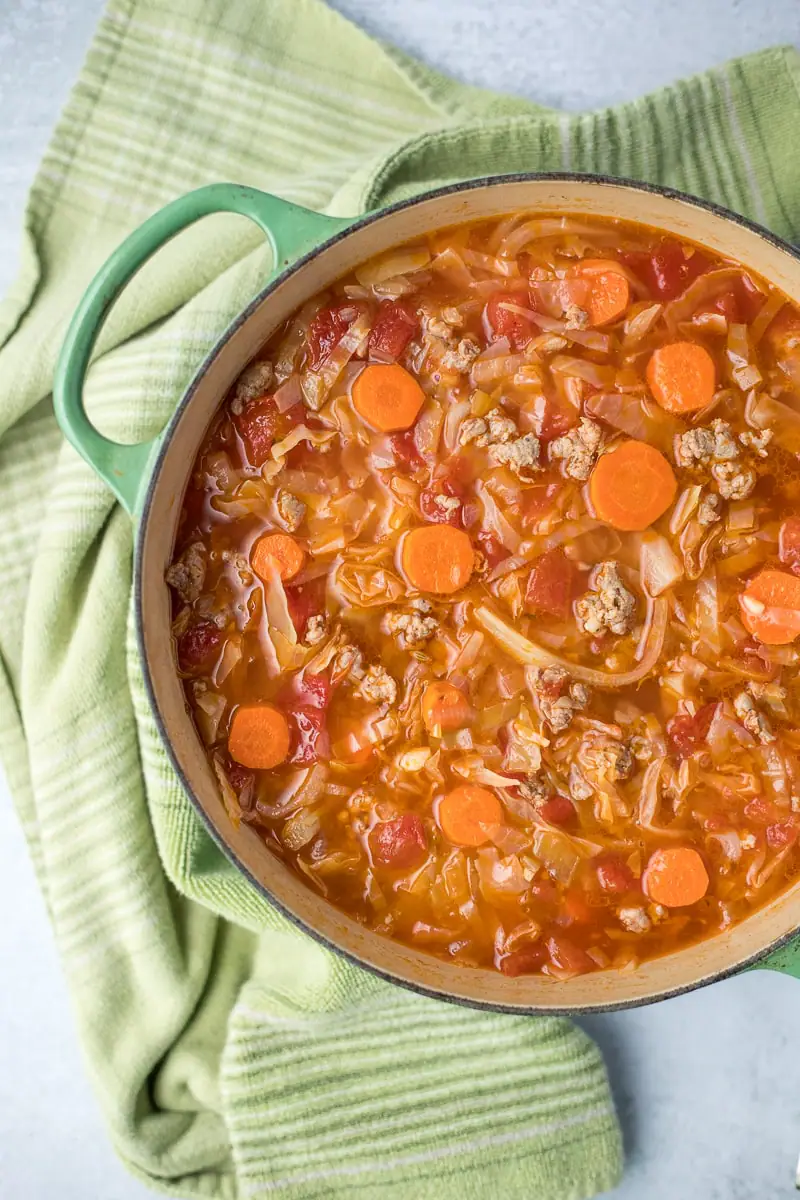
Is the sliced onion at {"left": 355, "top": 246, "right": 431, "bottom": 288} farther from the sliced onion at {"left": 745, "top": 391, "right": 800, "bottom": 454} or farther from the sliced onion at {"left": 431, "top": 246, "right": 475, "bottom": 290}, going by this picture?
the sliced onion at {"left": 745, "top": 391, "right": 800, "bottom": 454}

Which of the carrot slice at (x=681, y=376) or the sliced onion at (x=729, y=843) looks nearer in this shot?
the carrot slice at (x=681, y=376)

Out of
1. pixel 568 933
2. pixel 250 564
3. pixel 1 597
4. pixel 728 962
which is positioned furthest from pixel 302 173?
pixel 728 962

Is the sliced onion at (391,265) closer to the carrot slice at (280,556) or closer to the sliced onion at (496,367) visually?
the sliced onion at (496,367)

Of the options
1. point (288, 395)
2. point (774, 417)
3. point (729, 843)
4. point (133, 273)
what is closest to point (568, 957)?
point (729, 843)

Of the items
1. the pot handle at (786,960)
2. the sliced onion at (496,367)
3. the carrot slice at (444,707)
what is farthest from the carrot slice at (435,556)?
the pot handle at (786,960)

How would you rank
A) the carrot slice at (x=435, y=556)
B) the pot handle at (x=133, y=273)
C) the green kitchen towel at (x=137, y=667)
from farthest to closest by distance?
the green kitchen towel at (x=137, y=667) → the carrot slice at (x=435, y=556) → the pot handle at (x=133, y=273)

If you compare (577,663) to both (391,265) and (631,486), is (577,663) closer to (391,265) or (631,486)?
(631,486)
